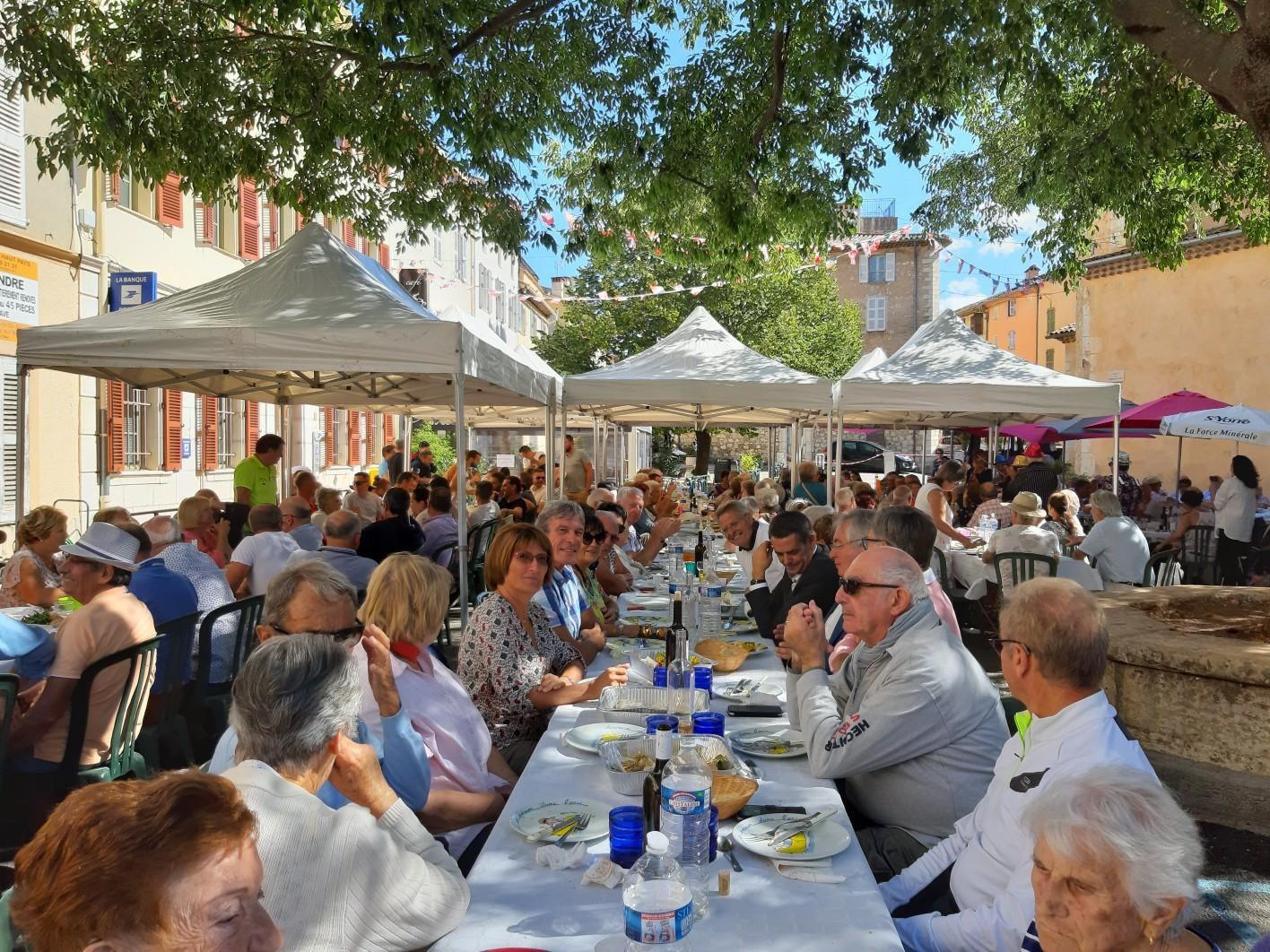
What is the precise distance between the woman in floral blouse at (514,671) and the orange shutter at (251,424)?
16.1 m

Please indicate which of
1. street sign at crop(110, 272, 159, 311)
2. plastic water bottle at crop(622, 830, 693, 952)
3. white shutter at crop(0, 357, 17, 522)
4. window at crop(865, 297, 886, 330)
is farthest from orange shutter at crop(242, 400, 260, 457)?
window at crop(865, 297, 886, 330)

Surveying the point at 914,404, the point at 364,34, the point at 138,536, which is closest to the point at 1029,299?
the point at 914,404

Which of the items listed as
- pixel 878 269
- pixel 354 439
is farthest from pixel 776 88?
pixel 878 269

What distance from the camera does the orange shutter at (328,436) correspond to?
912 inches

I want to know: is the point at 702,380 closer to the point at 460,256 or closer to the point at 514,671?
the point at 514,671

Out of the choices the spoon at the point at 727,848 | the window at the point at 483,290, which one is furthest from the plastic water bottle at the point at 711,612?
the window at the point at 483,290

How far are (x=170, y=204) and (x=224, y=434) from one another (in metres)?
4.38

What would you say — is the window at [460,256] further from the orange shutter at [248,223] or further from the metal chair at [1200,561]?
the metal chair at [1200,561]

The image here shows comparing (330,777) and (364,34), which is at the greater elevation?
(364,34)

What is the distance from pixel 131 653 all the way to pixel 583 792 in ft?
6.49

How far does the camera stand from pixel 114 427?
13.7 m

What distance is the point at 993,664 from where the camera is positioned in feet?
25.8

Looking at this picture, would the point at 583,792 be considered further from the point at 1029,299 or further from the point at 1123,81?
the point at 1029,299

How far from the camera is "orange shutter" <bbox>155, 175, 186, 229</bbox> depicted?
49.4ft
